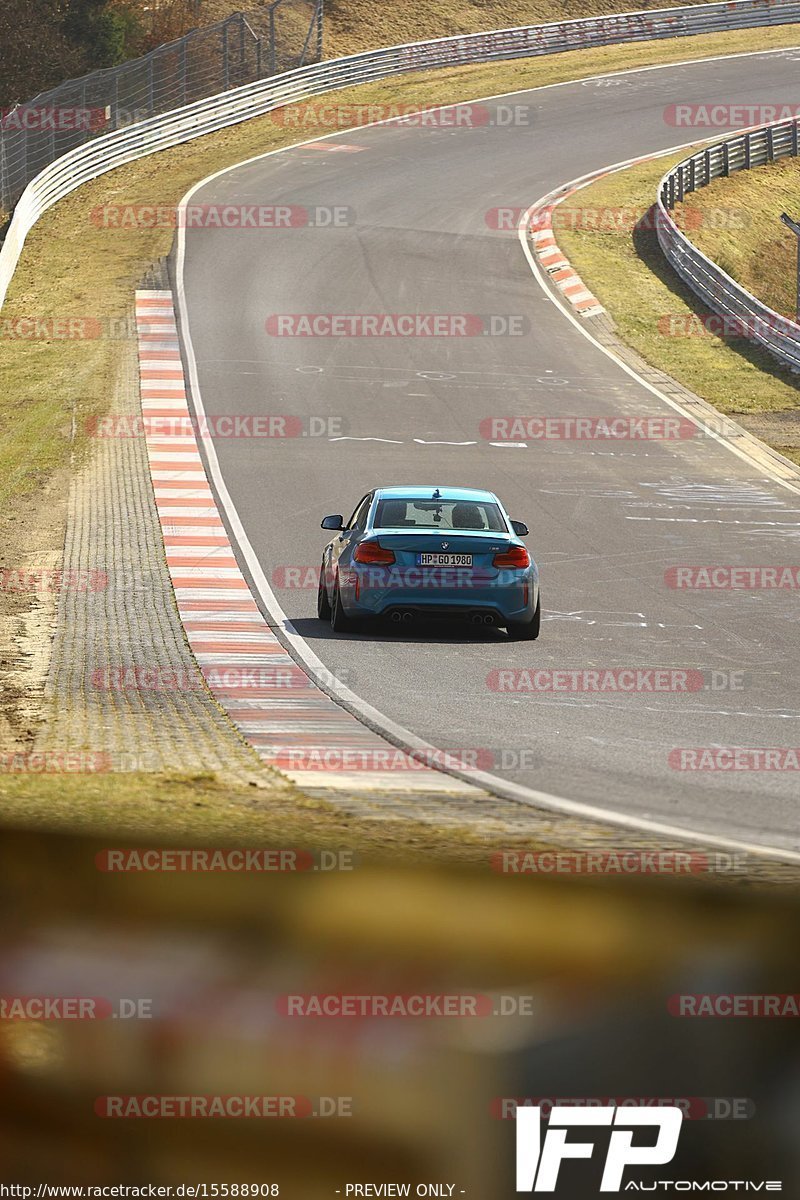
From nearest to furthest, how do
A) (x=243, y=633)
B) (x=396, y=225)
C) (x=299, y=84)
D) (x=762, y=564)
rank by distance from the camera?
(x=243, y=633), (x=762, y=564), (x=396, y=225), (x=299, y=84)

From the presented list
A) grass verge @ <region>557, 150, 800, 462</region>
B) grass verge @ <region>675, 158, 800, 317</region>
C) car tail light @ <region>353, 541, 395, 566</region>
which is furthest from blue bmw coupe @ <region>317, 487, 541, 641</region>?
grass verge @ <region>675, 158, 800, 317</region>

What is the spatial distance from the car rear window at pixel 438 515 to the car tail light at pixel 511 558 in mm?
499

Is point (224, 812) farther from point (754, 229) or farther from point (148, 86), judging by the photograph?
point (148, 86)

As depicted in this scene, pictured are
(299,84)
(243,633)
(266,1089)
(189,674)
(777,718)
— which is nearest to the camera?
(266,1089)

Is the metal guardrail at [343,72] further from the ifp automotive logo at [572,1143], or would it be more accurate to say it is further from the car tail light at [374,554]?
the ifp automotive logo at [572,1143]

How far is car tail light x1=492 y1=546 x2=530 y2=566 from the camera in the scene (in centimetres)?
1454

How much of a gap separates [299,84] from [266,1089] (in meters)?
59.5

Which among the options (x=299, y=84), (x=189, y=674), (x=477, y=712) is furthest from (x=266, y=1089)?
(x=299, y=84)

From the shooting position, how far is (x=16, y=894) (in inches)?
150

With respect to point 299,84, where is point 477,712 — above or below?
below

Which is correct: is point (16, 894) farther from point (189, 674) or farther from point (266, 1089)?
point (189, 674)

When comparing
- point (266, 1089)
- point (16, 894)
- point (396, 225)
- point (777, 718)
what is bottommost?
point (777, 718)

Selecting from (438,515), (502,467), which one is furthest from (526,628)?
(502,467)

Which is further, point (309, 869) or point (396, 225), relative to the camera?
point (396, 225)
